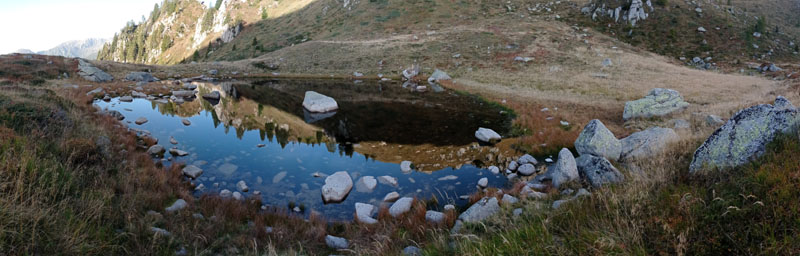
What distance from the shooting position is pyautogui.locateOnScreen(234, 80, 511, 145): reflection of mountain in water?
64.4ft

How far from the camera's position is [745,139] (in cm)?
696

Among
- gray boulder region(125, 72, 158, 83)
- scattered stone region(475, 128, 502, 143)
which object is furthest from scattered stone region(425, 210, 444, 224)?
gray boulder region(125, 72, 158, 83)

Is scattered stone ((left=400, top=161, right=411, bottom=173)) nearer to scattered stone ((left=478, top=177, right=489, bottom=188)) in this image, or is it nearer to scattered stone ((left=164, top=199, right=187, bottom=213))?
scattered stone ((left=478, top=177, right=489, bottom=188))

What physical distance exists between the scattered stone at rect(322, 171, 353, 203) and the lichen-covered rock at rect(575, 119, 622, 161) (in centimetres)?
973

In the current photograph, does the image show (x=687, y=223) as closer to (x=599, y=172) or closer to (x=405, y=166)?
(x=599, y=172)

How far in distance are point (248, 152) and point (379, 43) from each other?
52419 millimetres

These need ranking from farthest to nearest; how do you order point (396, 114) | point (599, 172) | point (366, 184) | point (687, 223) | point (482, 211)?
point (396, 114)
point (366, 184)
point (599, 172)
point (482, 211)
point (687, 223)

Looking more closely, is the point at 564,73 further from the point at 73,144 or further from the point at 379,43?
the point at 73,144

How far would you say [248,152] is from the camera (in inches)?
635

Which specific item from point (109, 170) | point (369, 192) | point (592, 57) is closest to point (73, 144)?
point (109, 170)

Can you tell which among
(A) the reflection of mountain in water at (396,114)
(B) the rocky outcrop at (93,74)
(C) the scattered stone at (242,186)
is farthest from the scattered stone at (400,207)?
(B) the rocky outcrop at (93,74)

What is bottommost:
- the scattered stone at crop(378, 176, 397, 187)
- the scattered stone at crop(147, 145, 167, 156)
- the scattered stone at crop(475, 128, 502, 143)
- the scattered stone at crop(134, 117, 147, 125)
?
the scattered stone at crop(475, 128, 502, 143)

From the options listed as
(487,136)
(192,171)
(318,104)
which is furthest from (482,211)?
(318,104)

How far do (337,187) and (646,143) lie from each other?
1136cm
